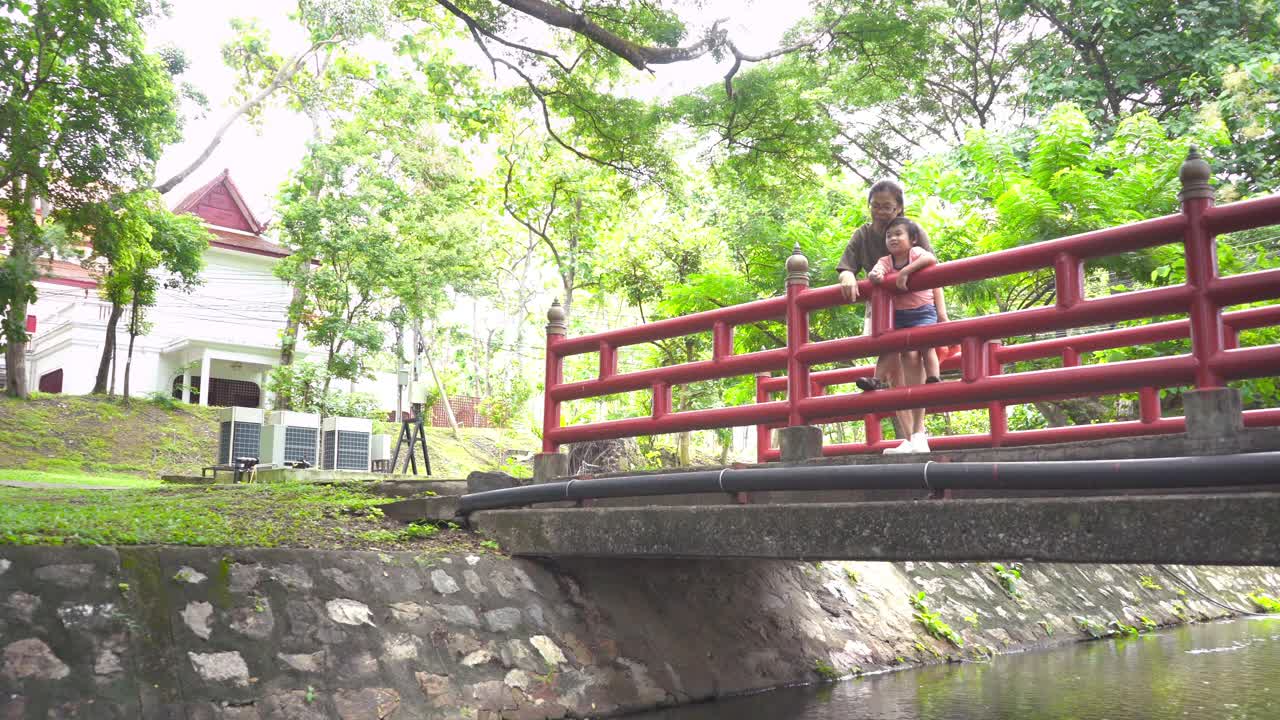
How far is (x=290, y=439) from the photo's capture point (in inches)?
584

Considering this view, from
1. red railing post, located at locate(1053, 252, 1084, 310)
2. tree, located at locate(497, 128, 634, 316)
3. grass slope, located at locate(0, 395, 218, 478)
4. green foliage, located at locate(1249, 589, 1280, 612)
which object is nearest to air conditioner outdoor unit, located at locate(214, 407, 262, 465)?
grass slope, located at locate(0, 395, 218, 478)

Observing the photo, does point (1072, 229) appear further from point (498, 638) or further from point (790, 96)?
point (498, 638)

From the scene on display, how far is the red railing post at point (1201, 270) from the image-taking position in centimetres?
484

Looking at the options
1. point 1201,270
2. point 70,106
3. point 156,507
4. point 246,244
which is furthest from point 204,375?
point 1201,270

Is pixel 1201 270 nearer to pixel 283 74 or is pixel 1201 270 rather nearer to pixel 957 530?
pixel 957 530

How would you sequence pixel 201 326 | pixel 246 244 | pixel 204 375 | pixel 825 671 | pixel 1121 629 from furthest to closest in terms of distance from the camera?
pixel 246 244, pixel 201 326, pixel 204 375, pixel 1121 629, pixel 825 671

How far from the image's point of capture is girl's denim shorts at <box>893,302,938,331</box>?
21.2ft

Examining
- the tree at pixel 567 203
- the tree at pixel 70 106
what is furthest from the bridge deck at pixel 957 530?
the tree at pixel 567 203

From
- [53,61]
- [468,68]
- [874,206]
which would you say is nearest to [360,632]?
[874,206]

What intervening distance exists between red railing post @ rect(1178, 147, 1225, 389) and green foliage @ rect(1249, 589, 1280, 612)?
14.7 meters

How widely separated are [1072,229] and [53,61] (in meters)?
11.8

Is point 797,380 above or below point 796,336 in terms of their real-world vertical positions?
below

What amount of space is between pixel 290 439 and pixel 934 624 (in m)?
9.22

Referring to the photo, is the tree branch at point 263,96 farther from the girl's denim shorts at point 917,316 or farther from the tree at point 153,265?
the girl's denim shorts at point 917,316
